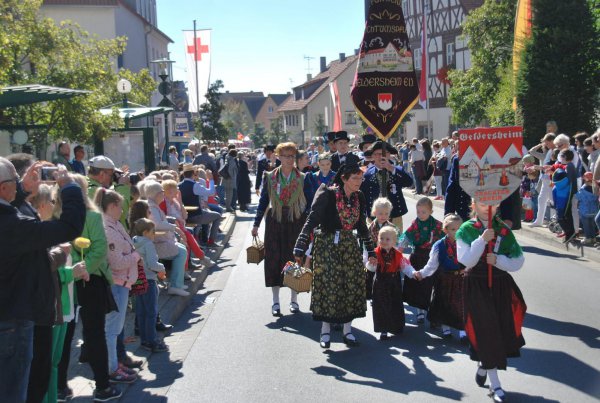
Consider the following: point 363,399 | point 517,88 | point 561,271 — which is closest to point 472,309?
point 363,399

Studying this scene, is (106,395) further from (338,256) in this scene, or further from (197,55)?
(197,55)

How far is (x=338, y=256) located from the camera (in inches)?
319

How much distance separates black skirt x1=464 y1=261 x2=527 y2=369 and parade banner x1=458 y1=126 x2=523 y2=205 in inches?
23.3

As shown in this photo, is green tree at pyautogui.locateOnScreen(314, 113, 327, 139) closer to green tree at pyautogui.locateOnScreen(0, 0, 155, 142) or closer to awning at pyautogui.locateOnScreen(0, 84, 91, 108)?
green tree at pyautogui.locateOnScreen(0, 0, 155, 142)

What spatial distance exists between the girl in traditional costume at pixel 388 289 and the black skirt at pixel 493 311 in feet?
6.11

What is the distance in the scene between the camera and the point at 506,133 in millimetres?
6785

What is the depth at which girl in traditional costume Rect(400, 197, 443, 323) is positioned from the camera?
871cm

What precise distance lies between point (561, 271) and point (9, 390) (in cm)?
933

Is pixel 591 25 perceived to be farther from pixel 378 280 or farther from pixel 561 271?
pixel 378 280

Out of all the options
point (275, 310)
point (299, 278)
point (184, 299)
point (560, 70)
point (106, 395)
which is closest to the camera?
point (106, 395)

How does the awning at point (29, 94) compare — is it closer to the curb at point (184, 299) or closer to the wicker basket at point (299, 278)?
the curb at point (184, 299)

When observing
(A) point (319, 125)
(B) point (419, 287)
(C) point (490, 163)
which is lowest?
(B) point (419, 287)

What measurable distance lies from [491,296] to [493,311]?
12 cm

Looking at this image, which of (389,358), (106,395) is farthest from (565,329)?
(106,395)
